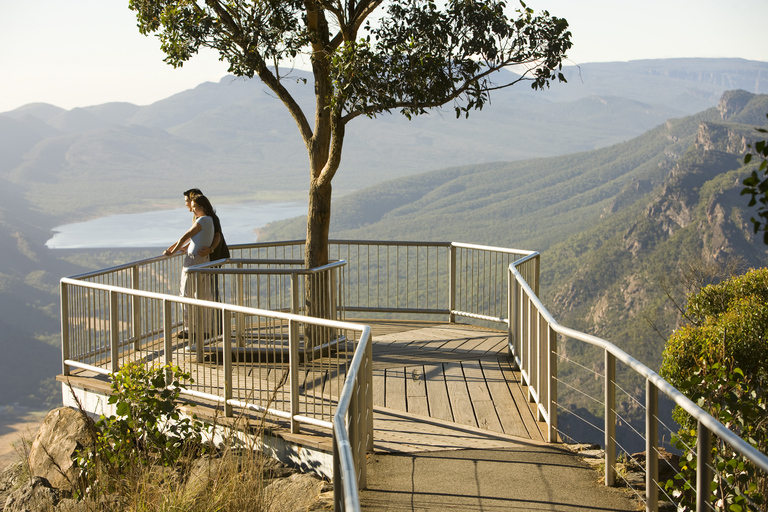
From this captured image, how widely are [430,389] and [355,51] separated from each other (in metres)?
3.68

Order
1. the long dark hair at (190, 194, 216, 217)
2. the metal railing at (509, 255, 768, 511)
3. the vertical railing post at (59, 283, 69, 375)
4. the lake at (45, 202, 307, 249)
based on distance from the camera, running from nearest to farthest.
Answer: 1. the metal railing at (509, 255, 768, 511)
2. the vertical railing post at (59, 283, 69, 375)
3. the long dark hair at (190, 194, 216, 217)
4. the lake at (45, 202, 307, 249)

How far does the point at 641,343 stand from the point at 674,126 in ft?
277

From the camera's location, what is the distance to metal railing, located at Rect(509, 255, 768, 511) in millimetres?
2980

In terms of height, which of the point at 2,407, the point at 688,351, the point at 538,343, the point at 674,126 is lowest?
the point at 2,407

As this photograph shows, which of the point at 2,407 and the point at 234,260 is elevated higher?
the point at 234,260

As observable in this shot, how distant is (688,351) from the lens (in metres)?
12.0

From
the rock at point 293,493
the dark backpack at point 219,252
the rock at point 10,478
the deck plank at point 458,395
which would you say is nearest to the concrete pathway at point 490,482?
the rock at point 293,493

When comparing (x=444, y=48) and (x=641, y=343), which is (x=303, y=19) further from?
(x=641, y=343)

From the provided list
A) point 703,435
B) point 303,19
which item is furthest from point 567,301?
point 703,435

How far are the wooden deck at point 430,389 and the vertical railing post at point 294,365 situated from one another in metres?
0.13

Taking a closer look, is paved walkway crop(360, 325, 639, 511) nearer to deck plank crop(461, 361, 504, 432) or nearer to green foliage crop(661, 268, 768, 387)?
deck plank crop(461, 361, 504, 432)

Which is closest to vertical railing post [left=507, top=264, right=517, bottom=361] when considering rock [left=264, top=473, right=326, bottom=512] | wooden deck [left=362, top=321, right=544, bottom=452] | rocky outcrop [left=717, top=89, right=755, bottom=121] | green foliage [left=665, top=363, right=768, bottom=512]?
wooden deck [left=362, top=321, right=544, bottom=452]

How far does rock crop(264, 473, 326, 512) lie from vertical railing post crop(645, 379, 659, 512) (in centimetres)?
202

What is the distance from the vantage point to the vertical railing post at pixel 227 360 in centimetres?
574
